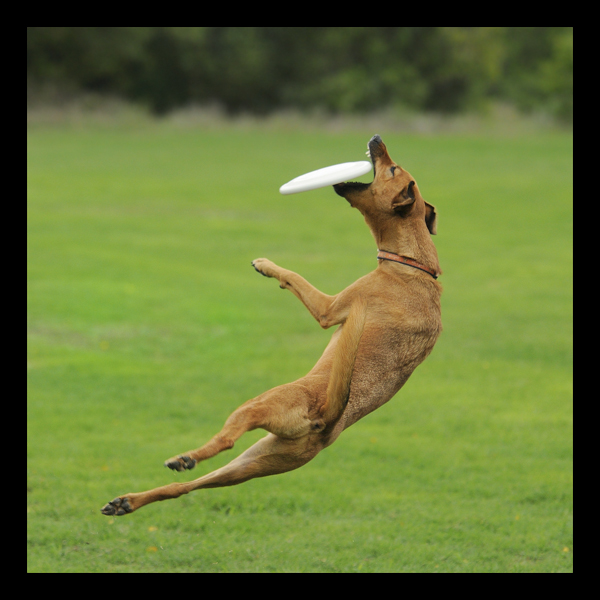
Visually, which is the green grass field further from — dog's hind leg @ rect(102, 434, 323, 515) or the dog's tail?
the dog's tail

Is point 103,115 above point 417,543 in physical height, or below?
above

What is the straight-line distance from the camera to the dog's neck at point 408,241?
448cm

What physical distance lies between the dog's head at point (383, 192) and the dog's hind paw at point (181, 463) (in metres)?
1.65

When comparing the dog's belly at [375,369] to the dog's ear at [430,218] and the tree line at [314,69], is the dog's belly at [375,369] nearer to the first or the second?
the dog's ear at [430,218]

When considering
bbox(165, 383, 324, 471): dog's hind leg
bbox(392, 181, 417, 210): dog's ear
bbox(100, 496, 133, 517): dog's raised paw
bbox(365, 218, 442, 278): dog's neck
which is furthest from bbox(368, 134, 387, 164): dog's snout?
bbox(100, 496, 133, 517): dog's raised paw

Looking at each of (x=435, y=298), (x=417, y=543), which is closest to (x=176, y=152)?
(x=417, y=543)

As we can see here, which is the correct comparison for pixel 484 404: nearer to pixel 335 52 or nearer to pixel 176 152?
pixel 176 152

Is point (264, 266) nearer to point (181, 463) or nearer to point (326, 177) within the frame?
point (326, 177)

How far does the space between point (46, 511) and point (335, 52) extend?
52.1 meters

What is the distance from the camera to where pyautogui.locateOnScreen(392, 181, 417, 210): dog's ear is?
4.41m

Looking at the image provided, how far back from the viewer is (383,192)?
4445 mm

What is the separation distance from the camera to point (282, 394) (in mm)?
4180

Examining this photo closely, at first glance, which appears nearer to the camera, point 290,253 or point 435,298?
point 435,298

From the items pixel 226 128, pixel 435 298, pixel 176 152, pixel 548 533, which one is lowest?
pixel 548 533
